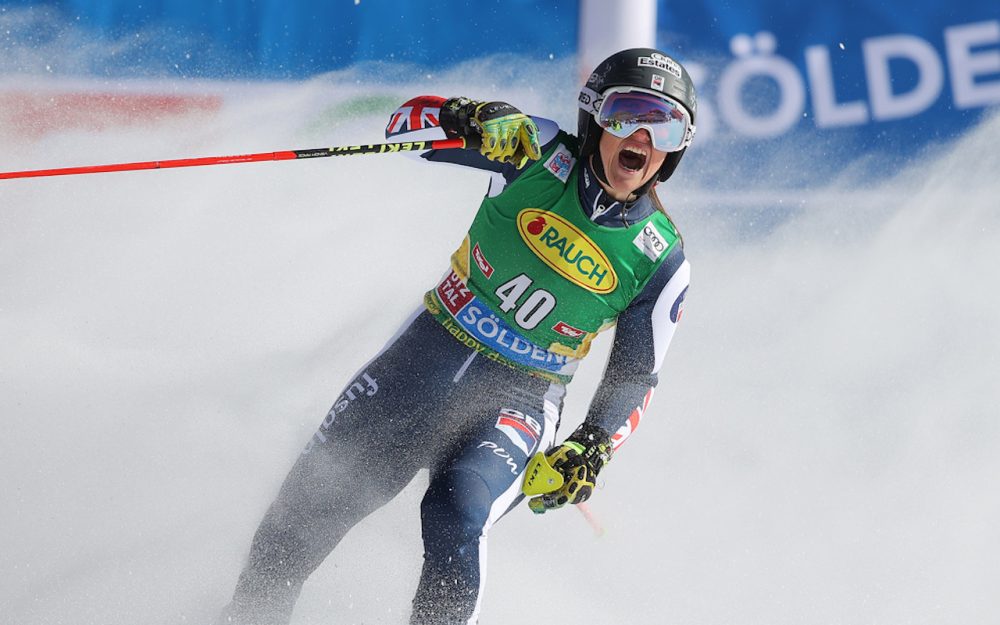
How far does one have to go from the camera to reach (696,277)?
22.7ft

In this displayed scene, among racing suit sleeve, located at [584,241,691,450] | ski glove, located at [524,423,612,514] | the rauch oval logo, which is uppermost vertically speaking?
the rauch oval logo

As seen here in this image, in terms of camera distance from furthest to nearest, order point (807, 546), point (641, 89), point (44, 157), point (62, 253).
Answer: point (44, 157) < point (62, 253) < point (807, 546) < point (641, 89)

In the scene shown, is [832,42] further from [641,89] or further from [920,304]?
[641,89]

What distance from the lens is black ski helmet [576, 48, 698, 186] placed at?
341 centimetres

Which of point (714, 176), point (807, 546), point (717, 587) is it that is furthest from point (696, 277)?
point (717, 587)

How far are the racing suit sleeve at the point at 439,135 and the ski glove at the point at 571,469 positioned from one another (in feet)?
2.53

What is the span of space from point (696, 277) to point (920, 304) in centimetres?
132

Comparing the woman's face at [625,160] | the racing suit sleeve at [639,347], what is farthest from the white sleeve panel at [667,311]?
the woman's face at [625,160]

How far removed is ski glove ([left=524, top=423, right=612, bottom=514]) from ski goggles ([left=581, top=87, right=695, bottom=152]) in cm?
81

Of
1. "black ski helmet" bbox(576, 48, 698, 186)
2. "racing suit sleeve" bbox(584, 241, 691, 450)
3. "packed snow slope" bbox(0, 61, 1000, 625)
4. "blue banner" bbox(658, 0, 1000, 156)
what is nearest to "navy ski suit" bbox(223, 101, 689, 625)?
"racing suit sleeve" bbox(584, 241, 691, 450)

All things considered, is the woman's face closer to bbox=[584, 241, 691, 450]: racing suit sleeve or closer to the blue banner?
bbox=[584, 241, 691, 450]: racing suit sleeve

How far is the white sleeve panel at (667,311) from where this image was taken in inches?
138

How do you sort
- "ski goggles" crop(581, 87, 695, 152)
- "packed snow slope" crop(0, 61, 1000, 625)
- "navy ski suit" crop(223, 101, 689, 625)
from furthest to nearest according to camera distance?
"packed snow slope" crop(0, 61, 1000, 625) < "navy ski suit" crop(223, 101, 689, 625) < "ski goggles" crop(581, 87, 695, 152)

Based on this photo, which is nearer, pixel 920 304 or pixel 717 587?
pixel 717 587
